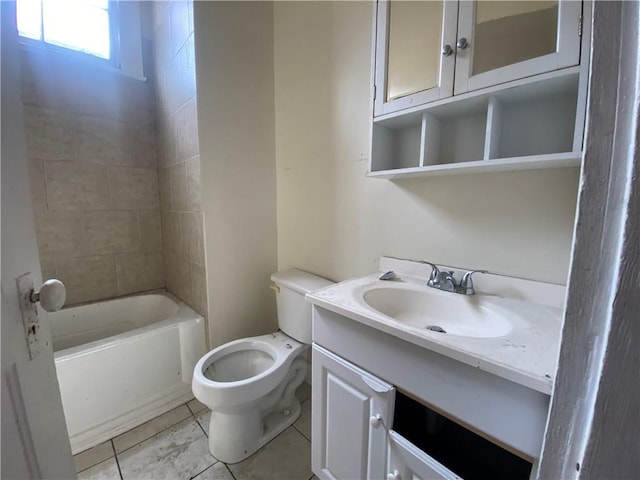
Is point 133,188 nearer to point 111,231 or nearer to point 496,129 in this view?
point 111,231

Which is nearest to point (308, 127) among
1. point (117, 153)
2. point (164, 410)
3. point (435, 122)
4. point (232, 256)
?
point (435, 122)

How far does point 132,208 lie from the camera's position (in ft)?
6.58

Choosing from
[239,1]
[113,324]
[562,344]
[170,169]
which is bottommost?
[113,324]

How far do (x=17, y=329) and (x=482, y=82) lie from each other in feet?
3.91

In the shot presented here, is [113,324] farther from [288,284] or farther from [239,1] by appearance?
[239,1]

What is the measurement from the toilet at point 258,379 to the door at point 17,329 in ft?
2.24

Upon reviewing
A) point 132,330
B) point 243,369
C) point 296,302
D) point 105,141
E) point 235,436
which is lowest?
point 235,436

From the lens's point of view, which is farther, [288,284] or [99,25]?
[99,25]

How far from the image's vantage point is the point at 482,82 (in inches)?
31.2

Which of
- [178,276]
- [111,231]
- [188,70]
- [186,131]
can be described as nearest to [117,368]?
[178,276]

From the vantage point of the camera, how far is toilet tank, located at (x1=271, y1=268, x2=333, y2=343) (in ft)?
4.54

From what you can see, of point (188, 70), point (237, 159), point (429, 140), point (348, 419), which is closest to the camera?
point (348, 419)

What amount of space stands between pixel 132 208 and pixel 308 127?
1481mm

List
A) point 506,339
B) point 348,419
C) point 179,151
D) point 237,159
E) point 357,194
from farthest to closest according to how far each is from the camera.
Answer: point 179,151 < point 237,159 < point 357,194 < point 348,419 < point 506,339
